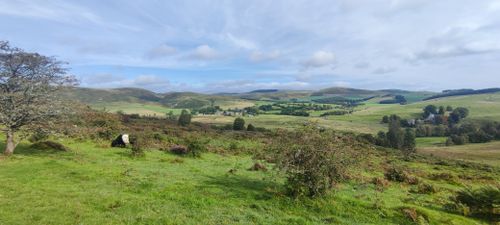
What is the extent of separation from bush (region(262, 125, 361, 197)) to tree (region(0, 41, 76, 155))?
17276mm

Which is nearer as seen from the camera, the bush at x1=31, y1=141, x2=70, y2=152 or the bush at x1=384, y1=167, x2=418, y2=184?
the bush at x1=384, y1=167, x2=418, y2=184

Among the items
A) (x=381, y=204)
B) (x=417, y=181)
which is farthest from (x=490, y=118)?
(x=381, y=204)

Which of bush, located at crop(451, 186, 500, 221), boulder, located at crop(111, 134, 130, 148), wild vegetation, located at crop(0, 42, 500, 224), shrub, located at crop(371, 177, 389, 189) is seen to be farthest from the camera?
boulder, located at crop(111, 134, 130, 148)

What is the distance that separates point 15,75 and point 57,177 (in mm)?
9780

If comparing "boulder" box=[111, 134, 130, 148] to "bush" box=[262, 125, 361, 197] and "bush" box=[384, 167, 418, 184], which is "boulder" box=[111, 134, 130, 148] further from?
"bush" box=[384, 167, 418, 184]

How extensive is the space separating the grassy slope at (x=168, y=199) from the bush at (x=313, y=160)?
2.81 ft

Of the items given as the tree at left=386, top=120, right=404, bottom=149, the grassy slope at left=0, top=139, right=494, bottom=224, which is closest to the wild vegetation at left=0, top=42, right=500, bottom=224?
the grassy slope at left=0, top=139, right=494, bottom=224

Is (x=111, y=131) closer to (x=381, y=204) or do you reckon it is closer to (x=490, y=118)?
(x=381, y=204)

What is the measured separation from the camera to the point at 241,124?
9088cm

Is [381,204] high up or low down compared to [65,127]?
down

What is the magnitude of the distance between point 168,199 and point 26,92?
1490 centimetres

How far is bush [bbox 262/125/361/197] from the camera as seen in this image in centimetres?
1775

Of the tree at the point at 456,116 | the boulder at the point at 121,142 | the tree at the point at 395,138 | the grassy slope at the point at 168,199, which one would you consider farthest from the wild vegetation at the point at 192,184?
the tree at the point at 456,116

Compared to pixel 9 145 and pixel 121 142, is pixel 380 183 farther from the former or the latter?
pixel 9 145
